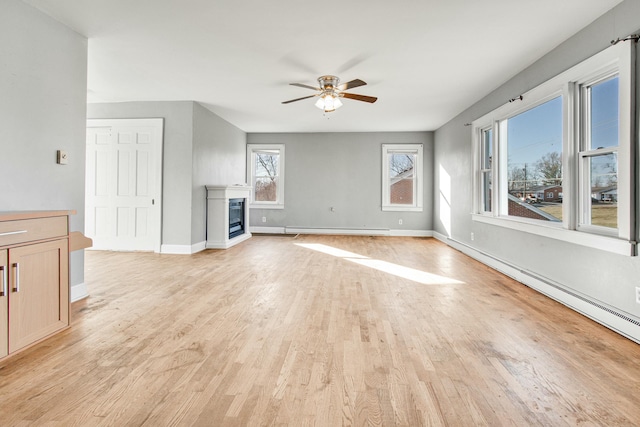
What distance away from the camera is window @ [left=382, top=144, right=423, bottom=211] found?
8281 mm

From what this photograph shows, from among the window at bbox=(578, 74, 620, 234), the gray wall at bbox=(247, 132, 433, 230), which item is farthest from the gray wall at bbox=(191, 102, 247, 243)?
the window at bbox=(578, 74, 620, 234)

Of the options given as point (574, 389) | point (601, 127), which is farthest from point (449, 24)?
point (574, 389)

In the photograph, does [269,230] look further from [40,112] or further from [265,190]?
[40,112]

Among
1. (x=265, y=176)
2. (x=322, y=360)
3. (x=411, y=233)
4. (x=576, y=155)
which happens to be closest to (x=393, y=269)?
(x=576, y=155)

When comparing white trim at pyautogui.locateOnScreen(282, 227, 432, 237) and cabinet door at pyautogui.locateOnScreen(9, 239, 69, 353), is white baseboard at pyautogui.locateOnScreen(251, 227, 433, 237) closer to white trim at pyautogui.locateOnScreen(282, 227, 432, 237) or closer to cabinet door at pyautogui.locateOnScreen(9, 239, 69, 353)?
white trim at pyautogui.locateOnScreen(282, 227, 432, 237)

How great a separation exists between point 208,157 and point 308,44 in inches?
140

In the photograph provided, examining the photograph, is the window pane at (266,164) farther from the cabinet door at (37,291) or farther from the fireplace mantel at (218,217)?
the cabinet door at (37,291)

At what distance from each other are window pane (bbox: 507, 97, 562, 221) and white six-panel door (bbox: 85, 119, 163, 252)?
544 cm

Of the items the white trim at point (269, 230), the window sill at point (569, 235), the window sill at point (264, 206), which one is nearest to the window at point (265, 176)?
the window sill at point (264, 206)

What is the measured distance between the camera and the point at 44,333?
2207mm

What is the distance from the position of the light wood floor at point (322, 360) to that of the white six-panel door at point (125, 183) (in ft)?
6.70

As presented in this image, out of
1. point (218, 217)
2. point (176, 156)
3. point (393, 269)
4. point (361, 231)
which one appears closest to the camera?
point (393, 269)

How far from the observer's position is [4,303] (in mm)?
1917

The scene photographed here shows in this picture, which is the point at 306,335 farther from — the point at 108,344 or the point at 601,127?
the point at 601,127
